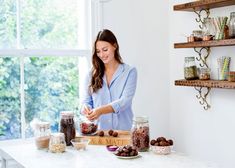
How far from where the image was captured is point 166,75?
160 inches

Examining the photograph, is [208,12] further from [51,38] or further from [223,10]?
[51,38]

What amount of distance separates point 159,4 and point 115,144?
2.04 metres

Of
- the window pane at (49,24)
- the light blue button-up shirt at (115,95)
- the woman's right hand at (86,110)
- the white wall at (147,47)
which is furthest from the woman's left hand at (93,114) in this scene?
the white wall at (147,47)

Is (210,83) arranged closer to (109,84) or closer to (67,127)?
(109,84)

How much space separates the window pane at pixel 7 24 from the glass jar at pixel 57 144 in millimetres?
1397

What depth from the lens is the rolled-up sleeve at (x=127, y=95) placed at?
2.78 meters

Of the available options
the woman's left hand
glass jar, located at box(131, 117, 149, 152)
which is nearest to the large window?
the woman's left hand

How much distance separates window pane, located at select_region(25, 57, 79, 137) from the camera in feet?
11.4

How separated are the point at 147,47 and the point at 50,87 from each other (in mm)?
1097

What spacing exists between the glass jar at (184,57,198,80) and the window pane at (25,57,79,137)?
1.06m

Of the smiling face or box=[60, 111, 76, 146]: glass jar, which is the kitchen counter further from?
the smiling face

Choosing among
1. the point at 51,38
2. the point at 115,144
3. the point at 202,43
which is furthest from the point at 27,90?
the point at 202,43

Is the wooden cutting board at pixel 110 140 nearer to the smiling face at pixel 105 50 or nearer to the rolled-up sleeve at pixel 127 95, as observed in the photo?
the rolled-up sleeve at pixel 127 95

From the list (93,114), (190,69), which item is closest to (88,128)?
(93,114)
